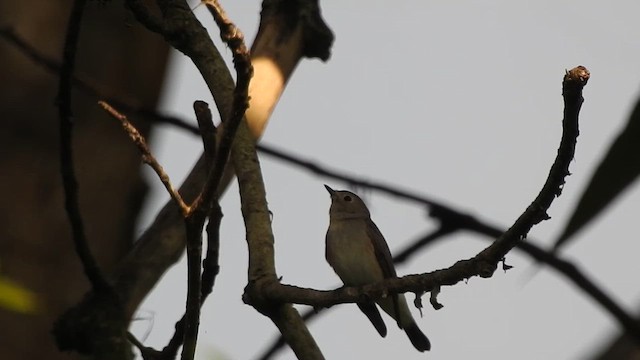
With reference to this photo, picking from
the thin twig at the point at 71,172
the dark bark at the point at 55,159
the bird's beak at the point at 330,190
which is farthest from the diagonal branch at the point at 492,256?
the bird's beak at the point at 330,190

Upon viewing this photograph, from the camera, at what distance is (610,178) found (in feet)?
5.51

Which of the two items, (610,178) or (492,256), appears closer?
(610,178)

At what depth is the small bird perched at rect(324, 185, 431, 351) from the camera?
4914 mm

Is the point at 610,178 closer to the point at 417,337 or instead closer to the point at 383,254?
the point at 383,254

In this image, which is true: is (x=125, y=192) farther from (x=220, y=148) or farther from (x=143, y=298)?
(x=220, y=148)

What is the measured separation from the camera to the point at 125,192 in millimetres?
4633

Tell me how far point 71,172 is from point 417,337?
8.23ft

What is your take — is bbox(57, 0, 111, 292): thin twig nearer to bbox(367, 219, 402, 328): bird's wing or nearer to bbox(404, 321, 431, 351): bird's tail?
bbox(367, 219, 402, 328): bird's wing

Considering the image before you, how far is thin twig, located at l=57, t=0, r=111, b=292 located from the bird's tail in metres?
2.26

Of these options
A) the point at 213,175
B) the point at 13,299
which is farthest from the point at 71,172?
the point at 13,299

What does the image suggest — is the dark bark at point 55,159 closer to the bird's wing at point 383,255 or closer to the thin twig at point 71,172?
the thin twig at point 71,172

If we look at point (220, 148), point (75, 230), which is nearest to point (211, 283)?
point (75, 230)

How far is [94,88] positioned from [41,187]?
17.5 inches

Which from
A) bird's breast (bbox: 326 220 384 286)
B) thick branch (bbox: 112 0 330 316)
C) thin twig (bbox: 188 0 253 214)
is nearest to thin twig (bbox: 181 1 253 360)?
thin twig (bbox: 188 0 253 214)
